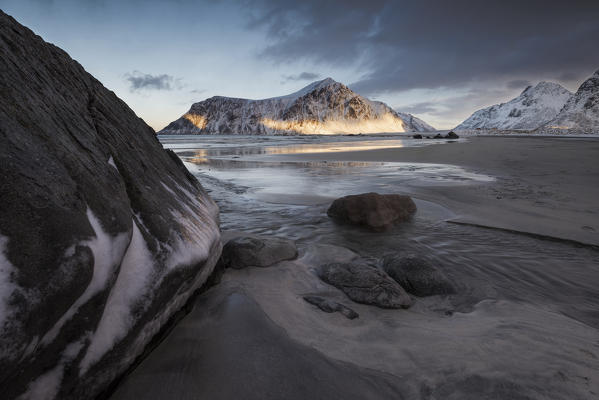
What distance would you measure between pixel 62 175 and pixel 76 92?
1537 millimetres

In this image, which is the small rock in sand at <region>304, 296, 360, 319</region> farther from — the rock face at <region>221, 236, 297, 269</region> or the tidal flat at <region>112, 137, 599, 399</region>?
the rock face at <region>221, 236, 297, 269</region>

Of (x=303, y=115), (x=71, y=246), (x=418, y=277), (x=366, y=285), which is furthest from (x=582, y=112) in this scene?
(x=71, y=246)

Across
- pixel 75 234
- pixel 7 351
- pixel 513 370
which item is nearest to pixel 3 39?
pixel 75 234

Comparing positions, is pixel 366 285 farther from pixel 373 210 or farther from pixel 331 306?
pixel 373 210

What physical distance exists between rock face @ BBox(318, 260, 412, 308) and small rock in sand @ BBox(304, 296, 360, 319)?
0.64ft

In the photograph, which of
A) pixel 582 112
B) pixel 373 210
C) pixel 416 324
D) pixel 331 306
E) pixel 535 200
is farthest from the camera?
pixel 582 112

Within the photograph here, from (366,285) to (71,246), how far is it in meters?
2.02

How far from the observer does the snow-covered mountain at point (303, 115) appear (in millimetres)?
117000

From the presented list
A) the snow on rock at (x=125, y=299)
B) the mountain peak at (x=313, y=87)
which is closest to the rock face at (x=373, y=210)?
the snow on rock at (x=125, y=299)

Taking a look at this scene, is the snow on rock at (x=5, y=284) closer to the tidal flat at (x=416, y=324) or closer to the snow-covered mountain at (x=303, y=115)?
the tidal flat at (x=416, y=324)

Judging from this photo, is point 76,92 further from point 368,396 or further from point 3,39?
point 368,396

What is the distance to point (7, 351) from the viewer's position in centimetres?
83

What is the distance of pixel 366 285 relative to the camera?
2.38 m

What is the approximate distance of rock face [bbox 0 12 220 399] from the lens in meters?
0.94
